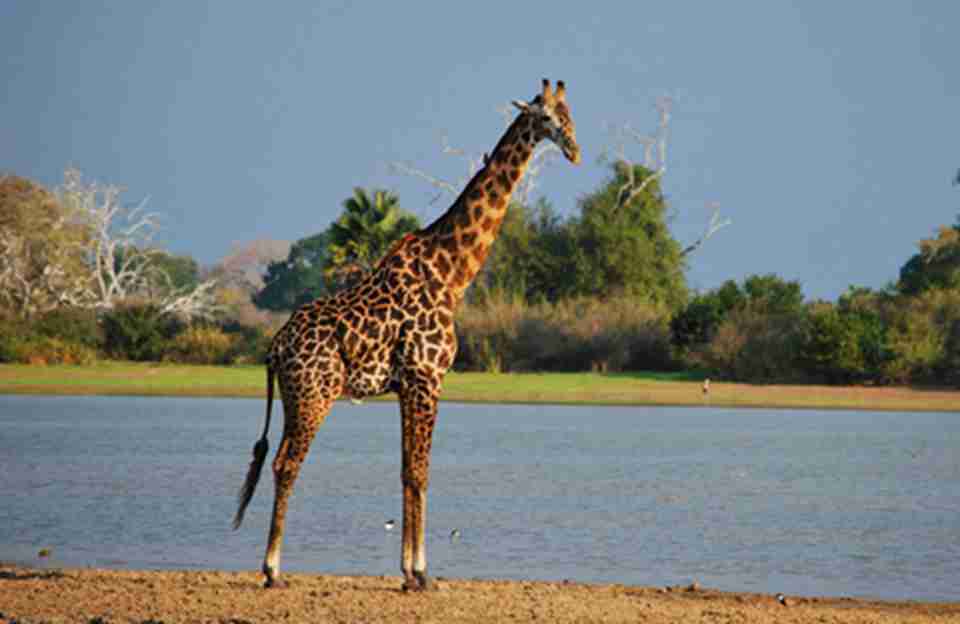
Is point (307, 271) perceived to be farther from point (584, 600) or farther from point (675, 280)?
point (584, 600)

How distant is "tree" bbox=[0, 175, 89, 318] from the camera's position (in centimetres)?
6062

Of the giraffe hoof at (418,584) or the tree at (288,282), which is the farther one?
the tree at (288,282)

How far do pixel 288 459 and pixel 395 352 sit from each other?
1079mm

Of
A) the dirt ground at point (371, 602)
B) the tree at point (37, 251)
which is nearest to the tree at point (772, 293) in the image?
the tree at point (37, 251)

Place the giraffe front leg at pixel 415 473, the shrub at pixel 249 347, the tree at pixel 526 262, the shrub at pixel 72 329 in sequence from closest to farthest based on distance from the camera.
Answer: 1. the giraffe front leg at pixel 415 473
2. the shrub at pixel 72 329
3. the shrub at pixel 249 347
4. the tree at pixel 526 262

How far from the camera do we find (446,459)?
23.5m

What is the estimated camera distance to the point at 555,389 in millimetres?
40906

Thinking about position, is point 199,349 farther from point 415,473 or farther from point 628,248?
point 415,473

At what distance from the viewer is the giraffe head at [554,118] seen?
11.5 m

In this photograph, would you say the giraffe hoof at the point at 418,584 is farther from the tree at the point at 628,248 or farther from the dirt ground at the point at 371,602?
the tree at the point at 628,248

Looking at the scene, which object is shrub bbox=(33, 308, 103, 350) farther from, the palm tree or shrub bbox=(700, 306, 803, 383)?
shrub bbox=(700, 306, 803, 383)

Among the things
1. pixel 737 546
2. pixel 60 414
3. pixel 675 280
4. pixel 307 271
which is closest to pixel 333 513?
pixel 737 546

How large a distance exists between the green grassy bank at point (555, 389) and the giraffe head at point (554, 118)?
27.1 m

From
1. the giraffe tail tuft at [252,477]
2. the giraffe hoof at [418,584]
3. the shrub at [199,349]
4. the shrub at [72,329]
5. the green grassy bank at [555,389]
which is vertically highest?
the shrub at [72,329]
